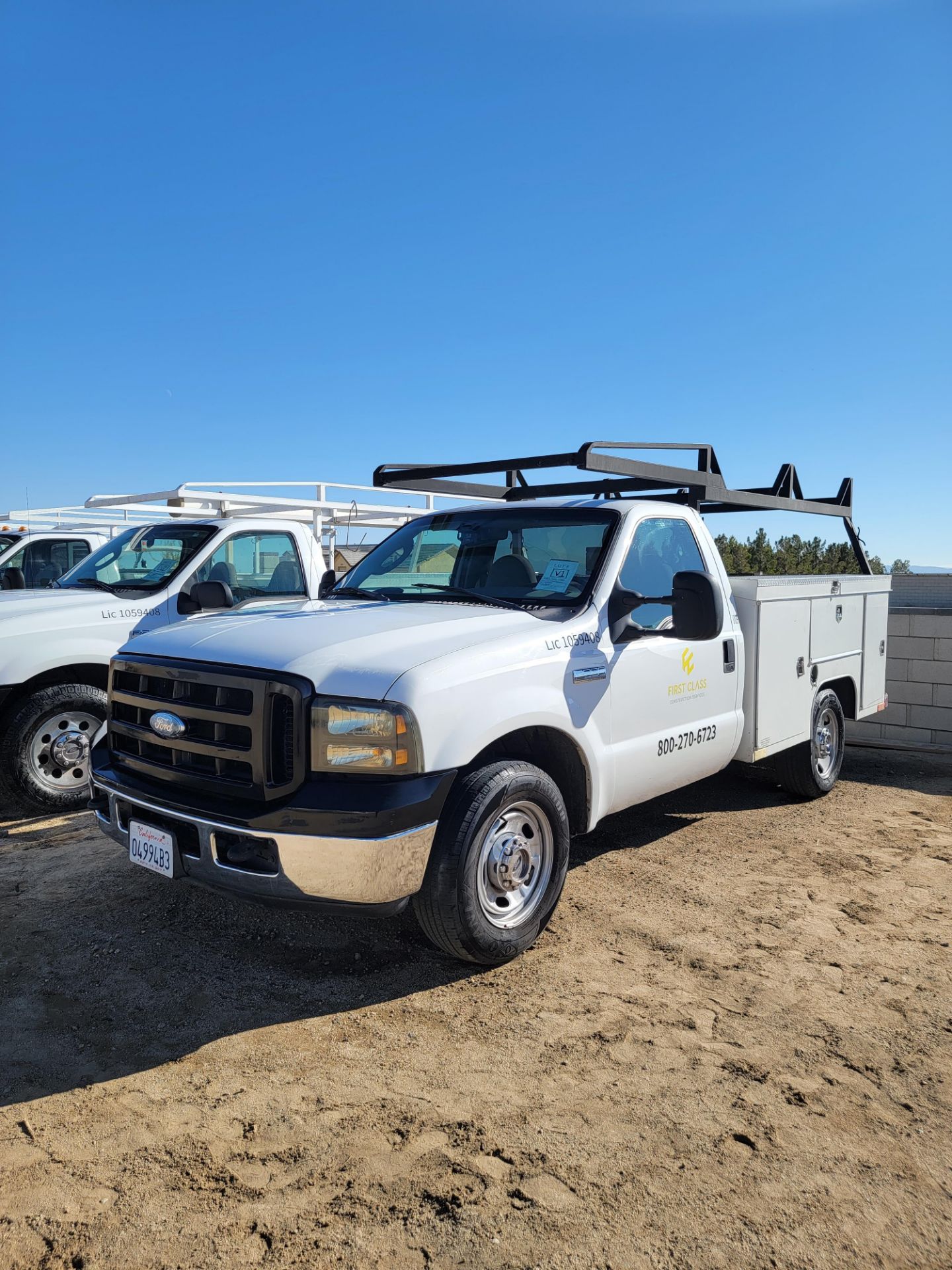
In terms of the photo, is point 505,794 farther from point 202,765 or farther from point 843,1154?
point 843,1154

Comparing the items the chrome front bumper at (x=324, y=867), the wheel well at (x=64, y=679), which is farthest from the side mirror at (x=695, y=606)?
the wheel well at (x=64, y=679)

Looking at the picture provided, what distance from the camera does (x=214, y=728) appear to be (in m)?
3.60

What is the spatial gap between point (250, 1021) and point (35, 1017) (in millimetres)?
823

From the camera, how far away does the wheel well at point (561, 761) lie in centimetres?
406

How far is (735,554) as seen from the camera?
1280 inches

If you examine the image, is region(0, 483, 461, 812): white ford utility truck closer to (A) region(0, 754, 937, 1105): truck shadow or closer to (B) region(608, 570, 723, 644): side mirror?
(A) region(0, 754, 937, 1105): truck shadow

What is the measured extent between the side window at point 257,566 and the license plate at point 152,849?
341 centimetres

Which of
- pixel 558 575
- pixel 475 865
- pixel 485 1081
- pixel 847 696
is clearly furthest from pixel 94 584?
pixel 847 696

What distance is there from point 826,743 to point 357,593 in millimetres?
3891

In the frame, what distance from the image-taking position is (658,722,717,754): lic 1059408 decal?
4688 millimetres

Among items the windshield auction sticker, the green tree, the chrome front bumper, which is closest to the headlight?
the chrome front bumper

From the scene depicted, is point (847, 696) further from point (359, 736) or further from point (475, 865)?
point (359, 736)

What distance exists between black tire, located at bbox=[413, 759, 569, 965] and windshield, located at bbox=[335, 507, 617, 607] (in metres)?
1.01

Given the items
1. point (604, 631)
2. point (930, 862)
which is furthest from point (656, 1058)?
point (930, 862)
